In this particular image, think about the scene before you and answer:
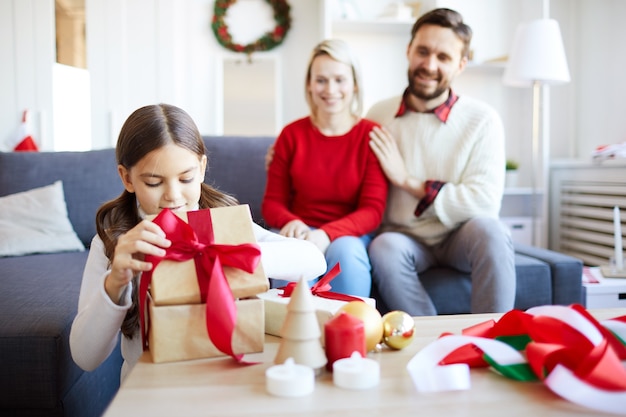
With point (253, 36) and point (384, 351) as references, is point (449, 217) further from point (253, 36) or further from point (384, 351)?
point (253, 36)

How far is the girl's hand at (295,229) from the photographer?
1.80 metres

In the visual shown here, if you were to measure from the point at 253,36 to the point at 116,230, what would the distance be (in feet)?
9.38

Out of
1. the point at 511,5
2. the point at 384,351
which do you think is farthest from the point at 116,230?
the point at 511,5

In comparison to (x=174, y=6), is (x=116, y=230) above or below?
below

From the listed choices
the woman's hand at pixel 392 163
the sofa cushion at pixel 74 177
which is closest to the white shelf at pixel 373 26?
the woman's hand at pixel 392 163

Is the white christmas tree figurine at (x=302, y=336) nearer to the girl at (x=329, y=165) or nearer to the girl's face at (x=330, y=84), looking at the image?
the girl at (x=329, y=165)

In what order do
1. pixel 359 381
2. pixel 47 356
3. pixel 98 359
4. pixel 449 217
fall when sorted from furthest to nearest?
pixel 449 217 < pixel 47 356 < pixel 98 359 < pixel 359 381

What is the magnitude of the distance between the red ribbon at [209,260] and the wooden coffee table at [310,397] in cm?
6

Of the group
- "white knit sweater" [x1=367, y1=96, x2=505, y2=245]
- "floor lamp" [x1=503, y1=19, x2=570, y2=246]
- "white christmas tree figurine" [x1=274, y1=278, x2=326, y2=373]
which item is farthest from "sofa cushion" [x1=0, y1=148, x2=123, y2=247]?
"floor lamp" [x1=503, y1=19, x2=570, y2=246]

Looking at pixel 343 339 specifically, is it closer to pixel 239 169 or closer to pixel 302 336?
pixel 302 336

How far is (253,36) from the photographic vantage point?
3.74m

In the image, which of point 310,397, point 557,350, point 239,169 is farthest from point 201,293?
point 239,169

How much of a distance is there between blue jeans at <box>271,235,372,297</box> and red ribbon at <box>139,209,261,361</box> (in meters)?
0.78

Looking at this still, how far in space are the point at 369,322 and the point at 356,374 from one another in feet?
0.48
